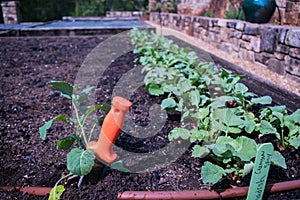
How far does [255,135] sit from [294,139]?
0.77 feet

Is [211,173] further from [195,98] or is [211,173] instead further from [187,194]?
[195,98]

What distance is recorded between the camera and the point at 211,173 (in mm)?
941

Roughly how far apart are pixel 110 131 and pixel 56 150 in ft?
1.36

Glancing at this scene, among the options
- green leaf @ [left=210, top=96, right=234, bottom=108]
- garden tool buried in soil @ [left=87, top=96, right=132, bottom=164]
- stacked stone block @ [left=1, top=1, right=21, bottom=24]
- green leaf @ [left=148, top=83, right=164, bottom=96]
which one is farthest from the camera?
stacked stone block @ [left=1, top=1, right=21, bottom=24]

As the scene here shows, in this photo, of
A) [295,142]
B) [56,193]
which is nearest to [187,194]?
[56,193]

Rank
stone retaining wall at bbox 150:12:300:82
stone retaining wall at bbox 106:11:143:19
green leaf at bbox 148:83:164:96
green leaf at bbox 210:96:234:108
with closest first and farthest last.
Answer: green leaf at bbox 210:96:234:108
green leaf at bbox 148:83:164:96
stone retaining wall at bbox 150:12:300:82
stone retaining wall at bbox 106:11:143:19

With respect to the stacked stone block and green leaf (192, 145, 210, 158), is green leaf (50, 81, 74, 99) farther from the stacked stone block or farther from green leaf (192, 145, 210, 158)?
the stacked stone block

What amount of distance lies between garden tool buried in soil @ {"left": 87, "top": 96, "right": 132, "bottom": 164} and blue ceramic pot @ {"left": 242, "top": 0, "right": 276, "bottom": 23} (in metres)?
3.00

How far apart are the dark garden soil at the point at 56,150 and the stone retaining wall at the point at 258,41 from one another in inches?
57.2

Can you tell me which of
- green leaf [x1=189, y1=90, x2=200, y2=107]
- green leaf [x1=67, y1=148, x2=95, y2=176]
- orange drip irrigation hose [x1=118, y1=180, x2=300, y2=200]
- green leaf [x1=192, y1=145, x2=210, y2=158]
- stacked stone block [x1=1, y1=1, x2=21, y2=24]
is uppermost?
stacked stone block [x1=1, y1=1, x2=21, y2=24]

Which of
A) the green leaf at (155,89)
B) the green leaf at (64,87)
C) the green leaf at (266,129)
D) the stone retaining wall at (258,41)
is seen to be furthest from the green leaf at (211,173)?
the stone retaining wall at (258,41)

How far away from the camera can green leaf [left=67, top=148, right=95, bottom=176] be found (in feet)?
2.92

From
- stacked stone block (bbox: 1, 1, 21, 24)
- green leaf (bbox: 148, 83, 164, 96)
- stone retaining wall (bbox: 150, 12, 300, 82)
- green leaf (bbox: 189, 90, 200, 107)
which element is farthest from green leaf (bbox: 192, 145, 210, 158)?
stacked stone block (bbox: 1, 1, 21, 24)

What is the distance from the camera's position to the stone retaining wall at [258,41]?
8.44 feet
